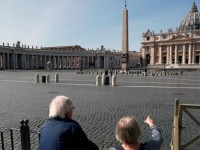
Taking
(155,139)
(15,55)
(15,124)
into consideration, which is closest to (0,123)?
(15,124)

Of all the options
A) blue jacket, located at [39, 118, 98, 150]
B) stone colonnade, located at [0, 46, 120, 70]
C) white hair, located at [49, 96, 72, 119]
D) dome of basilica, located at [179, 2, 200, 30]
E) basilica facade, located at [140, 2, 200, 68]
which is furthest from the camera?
dome of basilica, located at [179, 2, 200, 30]

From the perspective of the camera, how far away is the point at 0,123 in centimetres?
884

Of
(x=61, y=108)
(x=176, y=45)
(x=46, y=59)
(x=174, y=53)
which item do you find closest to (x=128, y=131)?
(x=61, y=108)

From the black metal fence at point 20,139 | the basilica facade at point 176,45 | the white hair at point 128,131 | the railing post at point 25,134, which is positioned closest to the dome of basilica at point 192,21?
the basilica facade at point 176,45

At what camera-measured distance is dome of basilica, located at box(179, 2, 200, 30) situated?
12406 cm

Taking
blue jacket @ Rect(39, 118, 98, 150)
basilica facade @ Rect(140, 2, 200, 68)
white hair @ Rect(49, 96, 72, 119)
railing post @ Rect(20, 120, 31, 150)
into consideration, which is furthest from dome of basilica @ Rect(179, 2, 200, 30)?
blue jacket @ Rect(39, 118, 98, 150)

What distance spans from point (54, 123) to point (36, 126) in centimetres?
530

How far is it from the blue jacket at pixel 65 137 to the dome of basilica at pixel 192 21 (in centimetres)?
12831

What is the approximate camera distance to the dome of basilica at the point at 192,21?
124062 millimetres

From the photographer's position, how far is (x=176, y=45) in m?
110

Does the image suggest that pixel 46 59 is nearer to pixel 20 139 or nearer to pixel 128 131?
pixel 20 139

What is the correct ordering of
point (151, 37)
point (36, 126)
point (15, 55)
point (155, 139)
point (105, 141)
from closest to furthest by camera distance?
point (155, 139)
point (105, 141)
point (36, 126)
point (15, 55)
point (151, 37)

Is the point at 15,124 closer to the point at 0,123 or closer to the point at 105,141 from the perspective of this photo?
the point at 0,123

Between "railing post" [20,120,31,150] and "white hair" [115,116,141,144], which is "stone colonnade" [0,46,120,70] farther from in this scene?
"white hair" [115,116,141,144]
